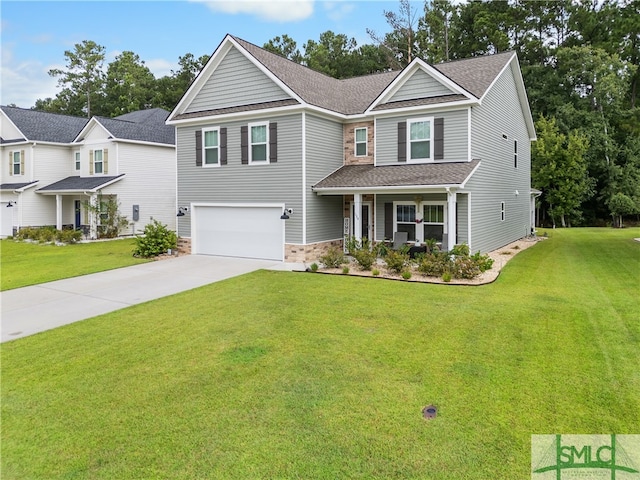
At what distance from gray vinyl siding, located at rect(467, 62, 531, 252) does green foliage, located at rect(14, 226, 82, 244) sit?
19.5 meters

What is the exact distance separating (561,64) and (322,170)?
28.4m

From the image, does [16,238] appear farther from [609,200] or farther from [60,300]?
[609,200]

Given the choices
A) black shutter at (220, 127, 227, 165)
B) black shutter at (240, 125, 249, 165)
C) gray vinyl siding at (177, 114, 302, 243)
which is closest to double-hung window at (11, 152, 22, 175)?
gray vinyl siding at (177, 114, 302, 243)

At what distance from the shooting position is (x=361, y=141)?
17.2 metres

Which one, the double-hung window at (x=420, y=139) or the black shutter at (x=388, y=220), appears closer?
the double-hung window at (x=420, y=139)

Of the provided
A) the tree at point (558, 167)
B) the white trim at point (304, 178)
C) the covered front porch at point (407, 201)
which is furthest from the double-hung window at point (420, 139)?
the tree at point (558, 167)

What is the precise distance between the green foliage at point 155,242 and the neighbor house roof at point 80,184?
7479 mm

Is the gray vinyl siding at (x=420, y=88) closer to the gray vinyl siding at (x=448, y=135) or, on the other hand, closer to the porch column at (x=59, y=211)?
the gray vinyl siding at (x=448, y=135)

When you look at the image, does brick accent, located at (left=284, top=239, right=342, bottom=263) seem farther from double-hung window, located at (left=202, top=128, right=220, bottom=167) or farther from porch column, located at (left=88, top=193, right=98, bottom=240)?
porch column, located at (left=88, top=193, right=98, bottom=240)

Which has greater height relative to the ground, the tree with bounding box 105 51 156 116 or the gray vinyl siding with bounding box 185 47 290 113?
the tree with bounding box 105 51 156 116

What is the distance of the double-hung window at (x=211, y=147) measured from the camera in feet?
56.6

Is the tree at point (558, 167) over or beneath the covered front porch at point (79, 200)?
over

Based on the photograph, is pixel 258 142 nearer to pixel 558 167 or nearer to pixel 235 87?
pixel 235 87

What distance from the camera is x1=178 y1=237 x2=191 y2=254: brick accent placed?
59.8 feet
